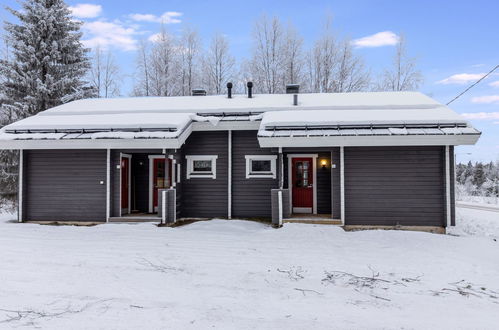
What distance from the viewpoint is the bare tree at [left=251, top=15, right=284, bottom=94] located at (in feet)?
68.9

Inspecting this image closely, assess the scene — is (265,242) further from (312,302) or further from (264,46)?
(264,46)

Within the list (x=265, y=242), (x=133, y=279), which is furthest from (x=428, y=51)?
(x=133, y=279)

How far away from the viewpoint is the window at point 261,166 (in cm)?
1027

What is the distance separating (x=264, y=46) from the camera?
2142cm

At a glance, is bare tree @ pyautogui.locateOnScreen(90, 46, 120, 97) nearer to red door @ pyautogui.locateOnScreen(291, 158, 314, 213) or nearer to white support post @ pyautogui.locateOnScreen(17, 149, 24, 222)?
white support post @ pyautogui.locateOnScreen(17, 149, 24, 222)

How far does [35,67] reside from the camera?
16.6 meters

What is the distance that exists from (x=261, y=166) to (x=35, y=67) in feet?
46.2

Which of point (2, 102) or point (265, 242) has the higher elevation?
point (2, 102)

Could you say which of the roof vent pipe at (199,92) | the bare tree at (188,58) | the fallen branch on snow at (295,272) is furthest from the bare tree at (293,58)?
the fallen branch on snow at (295,272)

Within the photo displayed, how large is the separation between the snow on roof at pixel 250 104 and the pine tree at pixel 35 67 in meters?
5.10

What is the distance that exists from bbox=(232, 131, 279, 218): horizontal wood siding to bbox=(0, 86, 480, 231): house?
32mm

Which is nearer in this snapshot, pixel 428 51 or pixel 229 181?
pixel 229 181

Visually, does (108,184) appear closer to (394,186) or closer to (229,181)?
(229,181)

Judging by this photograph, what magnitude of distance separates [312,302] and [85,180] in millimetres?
8370
